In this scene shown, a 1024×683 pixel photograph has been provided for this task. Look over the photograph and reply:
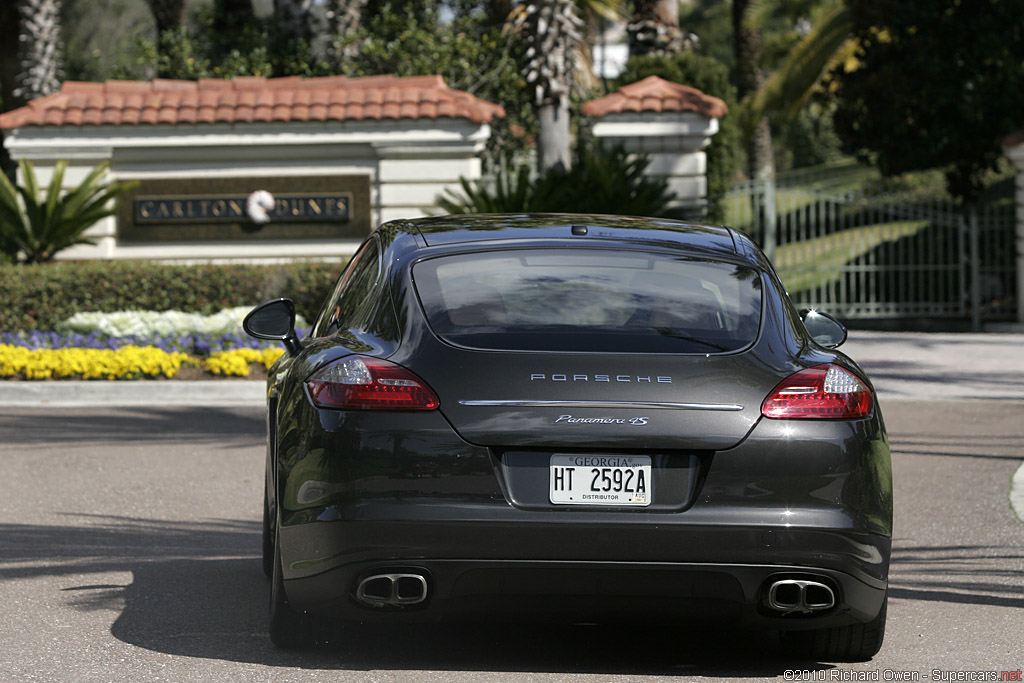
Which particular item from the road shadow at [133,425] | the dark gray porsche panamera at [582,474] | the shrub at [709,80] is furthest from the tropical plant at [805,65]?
the dark gray porsche panamera at [582,474]

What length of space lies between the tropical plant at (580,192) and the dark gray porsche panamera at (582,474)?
1265 cm

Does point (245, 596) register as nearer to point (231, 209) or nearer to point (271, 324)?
point (271, 324)

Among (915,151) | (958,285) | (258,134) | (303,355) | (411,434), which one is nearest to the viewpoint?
(411,434)

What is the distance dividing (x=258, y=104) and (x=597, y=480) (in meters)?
16.0

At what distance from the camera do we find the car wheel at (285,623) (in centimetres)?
526

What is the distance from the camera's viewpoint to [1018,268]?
21.9 metres

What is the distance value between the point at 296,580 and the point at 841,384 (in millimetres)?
1919

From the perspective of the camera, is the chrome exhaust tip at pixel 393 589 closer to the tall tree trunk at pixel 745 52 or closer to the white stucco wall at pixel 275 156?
the white stucco wall at pixel 275 156

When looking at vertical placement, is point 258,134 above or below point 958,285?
above

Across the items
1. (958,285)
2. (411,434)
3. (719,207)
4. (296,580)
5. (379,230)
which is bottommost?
(958,285)

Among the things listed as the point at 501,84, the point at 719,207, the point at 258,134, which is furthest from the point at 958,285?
the point at 258,134

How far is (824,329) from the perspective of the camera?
638 centimetres

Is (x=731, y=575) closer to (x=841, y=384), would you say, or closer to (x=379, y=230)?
(x=841, y=384)

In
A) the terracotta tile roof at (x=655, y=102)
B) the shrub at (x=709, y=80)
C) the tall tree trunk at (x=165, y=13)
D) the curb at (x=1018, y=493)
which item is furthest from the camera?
the tall tree trunk at (x=165, y=13)
